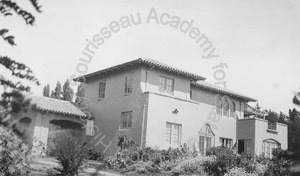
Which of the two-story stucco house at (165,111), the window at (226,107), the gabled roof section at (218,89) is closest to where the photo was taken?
the two-story stucco house at (165,111)

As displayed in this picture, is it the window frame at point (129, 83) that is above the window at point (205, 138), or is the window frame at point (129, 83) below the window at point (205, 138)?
above

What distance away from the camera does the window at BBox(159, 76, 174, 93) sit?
23.7 meters

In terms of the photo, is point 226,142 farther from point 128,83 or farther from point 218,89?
point 128,83

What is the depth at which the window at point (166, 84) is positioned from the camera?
23.7 m

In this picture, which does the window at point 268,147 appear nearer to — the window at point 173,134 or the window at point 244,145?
the window at point 244,145

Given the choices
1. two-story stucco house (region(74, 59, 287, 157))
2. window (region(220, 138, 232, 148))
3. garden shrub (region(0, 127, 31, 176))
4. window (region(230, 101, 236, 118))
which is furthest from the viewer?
window (region(230, 101, 236, 118))

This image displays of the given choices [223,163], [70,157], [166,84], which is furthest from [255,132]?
[70,157]

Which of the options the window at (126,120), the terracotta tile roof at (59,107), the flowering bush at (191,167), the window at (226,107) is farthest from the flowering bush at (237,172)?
the window at (226,107)

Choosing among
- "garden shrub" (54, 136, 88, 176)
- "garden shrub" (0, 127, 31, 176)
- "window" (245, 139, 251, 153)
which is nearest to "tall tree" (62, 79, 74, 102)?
"window" (245, 139, 251, 153)

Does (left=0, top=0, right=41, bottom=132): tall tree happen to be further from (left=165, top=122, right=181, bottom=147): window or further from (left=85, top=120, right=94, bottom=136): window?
(left=85, top=120, right=94, bottom=136): window

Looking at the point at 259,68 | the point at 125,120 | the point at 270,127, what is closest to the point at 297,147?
the point at 259,68

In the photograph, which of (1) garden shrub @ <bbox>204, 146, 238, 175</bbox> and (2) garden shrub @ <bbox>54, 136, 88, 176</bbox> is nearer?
(2) garden shrub @ <bbox>54, 136, 88, 176</bbox>

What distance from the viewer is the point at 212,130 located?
26359 mm

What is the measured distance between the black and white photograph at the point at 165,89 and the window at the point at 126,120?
89 millimetres
